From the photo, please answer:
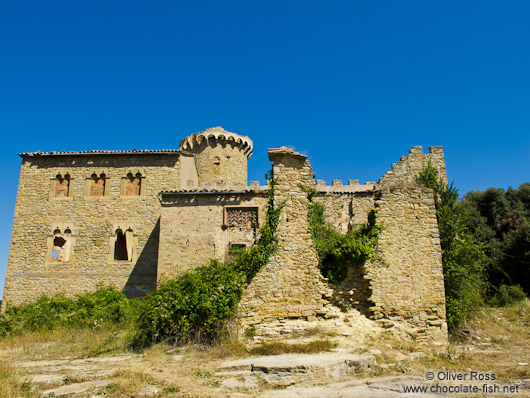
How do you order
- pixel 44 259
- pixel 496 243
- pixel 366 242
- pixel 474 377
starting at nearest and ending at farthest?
pixel 474 377, pixel 366 242, pixel 44 259, pixel 496 243

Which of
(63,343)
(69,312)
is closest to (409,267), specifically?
(63,343)

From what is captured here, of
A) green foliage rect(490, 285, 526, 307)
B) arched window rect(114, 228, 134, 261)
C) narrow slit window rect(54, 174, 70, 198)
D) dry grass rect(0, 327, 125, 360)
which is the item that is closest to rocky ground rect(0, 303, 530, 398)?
dry grass rect(0, 327, 125, 360)

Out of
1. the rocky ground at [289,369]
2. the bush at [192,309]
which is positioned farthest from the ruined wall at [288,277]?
the rocky ground at [289,369]

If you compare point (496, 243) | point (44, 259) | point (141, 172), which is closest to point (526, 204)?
point (496, 243)

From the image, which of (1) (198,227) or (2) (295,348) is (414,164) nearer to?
(1) (198,227)

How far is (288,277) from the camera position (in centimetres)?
945

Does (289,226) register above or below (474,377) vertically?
above

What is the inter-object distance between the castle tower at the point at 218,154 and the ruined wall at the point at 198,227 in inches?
258

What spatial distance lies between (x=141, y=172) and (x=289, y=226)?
514 inches

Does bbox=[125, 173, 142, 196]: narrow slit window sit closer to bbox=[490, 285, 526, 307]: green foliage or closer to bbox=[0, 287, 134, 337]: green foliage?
bbox=[0, 287, 134, 337]: green foliage

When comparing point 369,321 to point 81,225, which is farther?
point 81,225

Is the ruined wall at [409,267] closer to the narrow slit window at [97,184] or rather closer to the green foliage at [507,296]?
the green foliage at [507,296]

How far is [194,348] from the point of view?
897 centimetres

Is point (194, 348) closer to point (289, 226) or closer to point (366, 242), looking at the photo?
point (289, 226)
